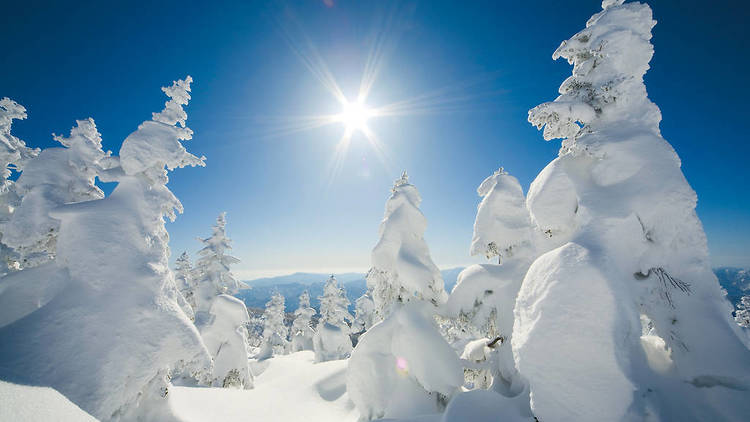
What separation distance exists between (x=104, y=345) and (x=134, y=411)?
249 cm

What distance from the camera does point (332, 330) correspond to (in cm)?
3578

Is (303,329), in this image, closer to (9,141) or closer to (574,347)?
(9,141)

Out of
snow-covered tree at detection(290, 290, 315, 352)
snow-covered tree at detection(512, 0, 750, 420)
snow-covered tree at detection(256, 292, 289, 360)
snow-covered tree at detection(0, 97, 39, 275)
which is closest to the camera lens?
snow-covered tree at detection(512, 0, 750, 420)

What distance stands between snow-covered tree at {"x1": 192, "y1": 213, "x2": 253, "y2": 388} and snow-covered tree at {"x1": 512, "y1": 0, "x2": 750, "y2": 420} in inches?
740

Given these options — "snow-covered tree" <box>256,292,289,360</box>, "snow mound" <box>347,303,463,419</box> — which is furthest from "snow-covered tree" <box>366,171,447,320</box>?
"snow-covered tree" <box>256,292,289,360</box>

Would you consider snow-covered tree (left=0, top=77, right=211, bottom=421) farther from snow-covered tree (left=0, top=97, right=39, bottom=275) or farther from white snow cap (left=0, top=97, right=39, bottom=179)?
white snow cap (left=0, top=97, right=39, bottom=179)

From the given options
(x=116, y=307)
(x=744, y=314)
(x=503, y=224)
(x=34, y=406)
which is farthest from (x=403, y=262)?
(x=744, y=314)

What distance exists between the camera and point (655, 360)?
586 centimetres

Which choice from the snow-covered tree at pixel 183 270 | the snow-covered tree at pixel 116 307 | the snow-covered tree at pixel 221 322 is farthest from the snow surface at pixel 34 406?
the snow-covered tree at pixel 183 270

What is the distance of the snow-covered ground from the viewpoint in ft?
32.8

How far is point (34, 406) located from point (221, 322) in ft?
51.9

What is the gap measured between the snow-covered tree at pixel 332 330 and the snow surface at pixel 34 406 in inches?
1276

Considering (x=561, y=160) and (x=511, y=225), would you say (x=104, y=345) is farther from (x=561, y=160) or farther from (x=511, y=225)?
(x=511, y=225)

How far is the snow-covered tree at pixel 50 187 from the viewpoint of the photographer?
26.8 ft
